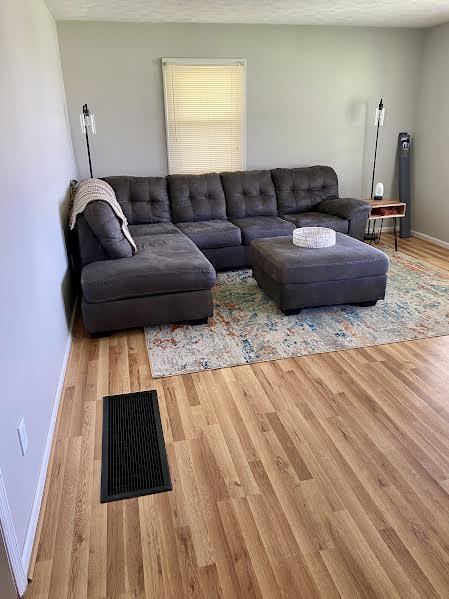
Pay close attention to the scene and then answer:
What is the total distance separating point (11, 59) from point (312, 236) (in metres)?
2.34

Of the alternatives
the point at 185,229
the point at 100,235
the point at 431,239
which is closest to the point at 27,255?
the point at 100,235

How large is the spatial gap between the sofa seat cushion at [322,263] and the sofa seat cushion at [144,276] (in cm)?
54

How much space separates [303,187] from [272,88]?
1178 millimetres

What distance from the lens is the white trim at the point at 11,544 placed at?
1303mm

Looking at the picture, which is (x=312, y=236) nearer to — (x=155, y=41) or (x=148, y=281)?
(x=148, y=281)

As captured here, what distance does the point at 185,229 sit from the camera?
439 cm

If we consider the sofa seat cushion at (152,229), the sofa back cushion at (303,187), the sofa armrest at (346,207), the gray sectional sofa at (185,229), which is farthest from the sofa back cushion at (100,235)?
the sofa armrest at (346,207)

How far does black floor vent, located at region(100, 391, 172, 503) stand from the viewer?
1.84m

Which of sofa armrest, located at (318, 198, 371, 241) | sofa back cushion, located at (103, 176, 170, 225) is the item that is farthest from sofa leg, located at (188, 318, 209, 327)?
sofa armrest, located at (318, 198, 371, 241)

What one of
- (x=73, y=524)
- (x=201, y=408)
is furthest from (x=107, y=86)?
(x=73, y=524)

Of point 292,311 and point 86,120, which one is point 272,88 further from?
point 292,311

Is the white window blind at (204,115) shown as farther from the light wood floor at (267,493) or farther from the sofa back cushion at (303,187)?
the light wood floor at (267,493)

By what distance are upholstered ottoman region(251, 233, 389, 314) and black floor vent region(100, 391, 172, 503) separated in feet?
4.57

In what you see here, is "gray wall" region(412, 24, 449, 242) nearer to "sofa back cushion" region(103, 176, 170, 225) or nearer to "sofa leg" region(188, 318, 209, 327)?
"sofa back cushion" region(103, 176, 170, 225)
